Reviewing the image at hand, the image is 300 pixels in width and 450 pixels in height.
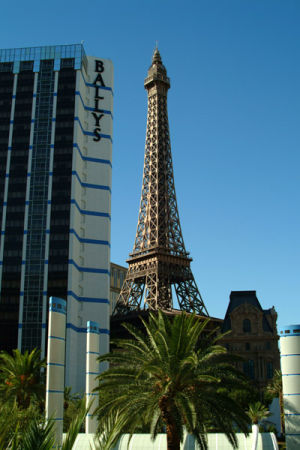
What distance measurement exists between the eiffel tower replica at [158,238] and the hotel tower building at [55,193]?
24123mm

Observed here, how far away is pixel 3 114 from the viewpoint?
314ft

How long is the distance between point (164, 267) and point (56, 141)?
38975mm

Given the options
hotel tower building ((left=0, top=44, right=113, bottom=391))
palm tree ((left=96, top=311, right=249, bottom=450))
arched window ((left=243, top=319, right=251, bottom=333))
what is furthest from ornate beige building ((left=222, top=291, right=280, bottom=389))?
palm tree ((left=96, top=311, right=249, bottom=450))

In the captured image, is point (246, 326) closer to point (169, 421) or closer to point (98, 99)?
point (98, 99)

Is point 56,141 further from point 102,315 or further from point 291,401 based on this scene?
point 291,401

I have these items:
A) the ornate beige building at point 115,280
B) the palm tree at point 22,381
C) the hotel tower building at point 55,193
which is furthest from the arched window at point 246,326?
the ornate beige building at point 115,280

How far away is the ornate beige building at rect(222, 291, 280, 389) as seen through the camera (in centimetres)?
9819

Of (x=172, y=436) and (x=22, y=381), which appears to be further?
(x=22, y=381)

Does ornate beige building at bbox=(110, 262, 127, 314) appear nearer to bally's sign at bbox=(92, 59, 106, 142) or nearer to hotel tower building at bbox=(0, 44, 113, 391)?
bally's sign at bbox=(92, 59, 106, 142)

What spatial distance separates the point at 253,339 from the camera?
99562mm

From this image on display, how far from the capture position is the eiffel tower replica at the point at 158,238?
115688 millimetres

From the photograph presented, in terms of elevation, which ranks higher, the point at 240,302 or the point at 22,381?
the point at 240,302

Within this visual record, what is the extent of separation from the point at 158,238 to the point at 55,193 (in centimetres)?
3777

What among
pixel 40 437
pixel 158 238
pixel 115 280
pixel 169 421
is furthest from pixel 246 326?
pixel 40 437
